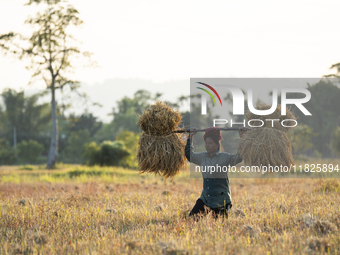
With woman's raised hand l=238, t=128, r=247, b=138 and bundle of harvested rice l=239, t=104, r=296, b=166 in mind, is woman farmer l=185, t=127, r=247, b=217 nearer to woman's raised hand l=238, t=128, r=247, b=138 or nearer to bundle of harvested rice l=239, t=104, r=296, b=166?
woman's raised hand l=238, t=128, r=247, b=138

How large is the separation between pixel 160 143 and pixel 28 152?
3781 cm

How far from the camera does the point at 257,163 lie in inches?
223

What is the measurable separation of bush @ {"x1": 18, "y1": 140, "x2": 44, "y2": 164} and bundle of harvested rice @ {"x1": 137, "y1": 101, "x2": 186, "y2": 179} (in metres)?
37.4

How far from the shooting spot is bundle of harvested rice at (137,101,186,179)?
621cm

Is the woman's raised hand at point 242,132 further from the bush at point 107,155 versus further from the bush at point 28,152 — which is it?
the bush at point 28,152

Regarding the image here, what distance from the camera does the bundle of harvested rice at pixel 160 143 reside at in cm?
621

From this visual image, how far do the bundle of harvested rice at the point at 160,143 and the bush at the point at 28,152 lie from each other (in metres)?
37.4

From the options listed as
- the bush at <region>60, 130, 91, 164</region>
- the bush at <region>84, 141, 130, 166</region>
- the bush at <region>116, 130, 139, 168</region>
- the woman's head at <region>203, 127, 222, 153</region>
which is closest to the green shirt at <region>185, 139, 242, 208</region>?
the woman's head at <region>203, 127, 222, 153</region>

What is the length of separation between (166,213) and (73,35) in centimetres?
→ 2139

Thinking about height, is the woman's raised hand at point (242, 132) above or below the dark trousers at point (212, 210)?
above

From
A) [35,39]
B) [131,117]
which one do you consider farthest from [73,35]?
[131,117]

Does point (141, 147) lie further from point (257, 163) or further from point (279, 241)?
point (279, 241)

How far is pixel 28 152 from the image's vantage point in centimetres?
4059

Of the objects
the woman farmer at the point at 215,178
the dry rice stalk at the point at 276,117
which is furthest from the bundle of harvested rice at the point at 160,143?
the dry rice stalk at the point at 276,117
